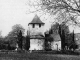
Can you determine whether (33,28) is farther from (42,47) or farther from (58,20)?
(58,20)

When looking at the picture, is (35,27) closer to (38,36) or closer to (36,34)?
(36,34)

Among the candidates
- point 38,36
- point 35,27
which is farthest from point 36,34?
point 35,27

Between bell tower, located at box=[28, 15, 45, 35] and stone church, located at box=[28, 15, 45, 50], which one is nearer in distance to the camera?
stone church, located at box=[28, 15, 45, 50]

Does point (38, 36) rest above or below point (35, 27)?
below

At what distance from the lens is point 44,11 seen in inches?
619

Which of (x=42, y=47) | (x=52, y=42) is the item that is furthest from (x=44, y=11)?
(x=52, y=42)

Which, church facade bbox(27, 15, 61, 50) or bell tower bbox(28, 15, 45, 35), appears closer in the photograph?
church facade bbox(27, 15, 61, 50)

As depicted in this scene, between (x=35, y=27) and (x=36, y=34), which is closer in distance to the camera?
(x=36, y=34)

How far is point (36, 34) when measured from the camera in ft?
274

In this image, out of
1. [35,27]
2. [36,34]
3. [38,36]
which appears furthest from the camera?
[35,27]

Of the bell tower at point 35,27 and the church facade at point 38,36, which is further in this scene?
the bell tower at point 35,27

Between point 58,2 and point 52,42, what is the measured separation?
72.1 m

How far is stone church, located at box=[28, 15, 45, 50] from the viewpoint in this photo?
268 feet

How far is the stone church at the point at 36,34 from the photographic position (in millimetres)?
81575
